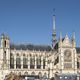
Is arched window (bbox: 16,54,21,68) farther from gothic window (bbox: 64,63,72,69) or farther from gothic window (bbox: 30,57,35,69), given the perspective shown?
gothic window (bbox: 64,63,72,69)

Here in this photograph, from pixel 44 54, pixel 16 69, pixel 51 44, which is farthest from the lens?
pixel 51 44

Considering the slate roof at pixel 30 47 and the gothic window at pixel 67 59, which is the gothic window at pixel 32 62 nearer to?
the slate roof at pixel 30 47

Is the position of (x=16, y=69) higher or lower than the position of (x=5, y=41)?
lower

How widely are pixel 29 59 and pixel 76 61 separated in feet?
48.9

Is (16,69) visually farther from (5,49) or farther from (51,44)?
(51,44)

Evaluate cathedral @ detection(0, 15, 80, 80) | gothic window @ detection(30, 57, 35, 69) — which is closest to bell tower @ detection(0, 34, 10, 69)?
cathedral @ detection(0, 15, 80, 80)

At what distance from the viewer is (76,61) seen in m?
130

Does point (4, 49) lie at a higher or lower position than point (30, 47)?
lower

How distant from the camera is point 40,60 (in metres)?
135

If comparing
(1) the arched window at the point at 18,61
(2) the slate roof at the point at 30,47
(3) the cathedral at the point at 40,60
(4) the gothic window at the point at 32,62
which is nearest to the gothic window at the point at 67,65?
(3) the cathedral at the point at 40,60

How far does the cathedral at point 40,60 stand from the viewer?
12862 centimetres

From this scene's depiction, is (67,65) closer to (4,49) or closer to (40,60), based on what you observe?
(40,60)

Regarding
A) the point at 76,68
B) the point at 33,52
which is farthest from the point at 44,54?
the point at 76,68

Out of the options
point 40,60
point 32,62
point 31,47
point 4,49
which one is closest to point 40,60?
point 40,60
